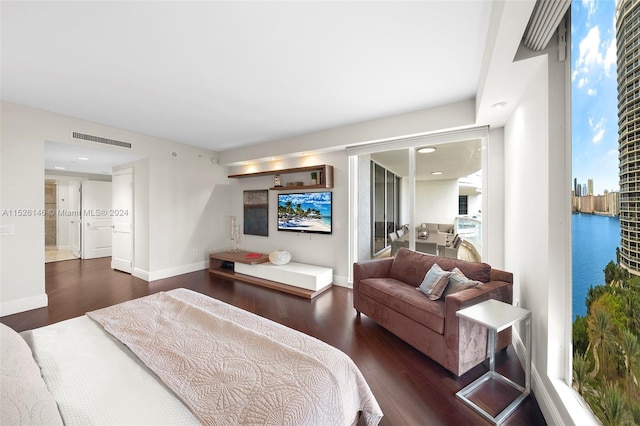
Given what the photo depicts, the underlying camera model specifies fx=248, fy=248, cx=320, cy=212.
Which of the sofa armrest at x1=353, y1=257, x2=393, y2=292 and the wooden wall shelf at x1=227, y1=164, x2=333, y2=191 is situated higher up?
the wooden wall shelf at x1=227, y1=164, x2=333, y2=191

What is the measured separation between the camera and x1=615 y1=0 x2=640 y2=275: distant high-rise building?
982 millimetres

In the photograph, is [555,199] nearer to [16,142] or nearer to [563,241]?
[563,241]

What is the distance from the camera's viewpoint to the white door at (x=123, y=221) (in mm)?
5016

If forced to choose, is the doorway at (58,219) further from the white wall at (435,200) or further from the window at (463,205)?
the window at (463,205)

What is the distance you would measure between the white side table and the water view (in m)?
0.35

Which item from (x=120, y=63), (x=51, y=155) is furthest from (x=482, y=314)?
(x=51, y=155)

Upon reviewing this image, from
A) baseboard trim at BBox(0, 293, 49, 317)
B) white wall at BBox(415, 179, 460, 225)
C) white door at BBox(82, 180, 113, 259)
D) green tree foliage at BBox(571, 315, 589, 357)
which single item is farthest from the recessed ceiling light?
white door at BBox(82, 180, 113, 259)

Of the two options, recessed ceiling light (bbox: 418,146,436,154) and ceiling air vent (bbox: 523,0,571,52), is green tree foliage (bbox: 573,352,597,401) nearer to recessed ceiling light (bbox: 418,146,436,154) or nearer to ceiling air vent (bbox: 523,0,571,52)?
ceiling air vent (bbox: 523,0,571,52)

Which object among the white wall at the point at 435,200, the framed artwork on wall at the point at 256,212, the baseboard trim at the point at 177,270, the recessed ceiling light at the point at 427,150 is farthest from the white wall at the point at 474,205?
the baseboard trim at the point at 177,270

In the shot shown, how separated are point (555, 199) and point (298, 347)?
1834mm

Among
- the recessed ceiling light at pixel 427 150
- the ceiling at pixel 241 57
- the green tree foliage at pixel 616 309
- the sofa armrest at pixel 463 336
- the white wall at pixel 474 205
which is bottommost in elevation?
the sofa armrest at pixel 463 336

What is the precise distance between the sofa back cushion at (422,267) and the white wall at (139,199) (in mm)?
4212

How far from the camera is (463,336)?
191 cm

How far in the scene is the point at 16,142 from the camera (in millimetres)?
3107
